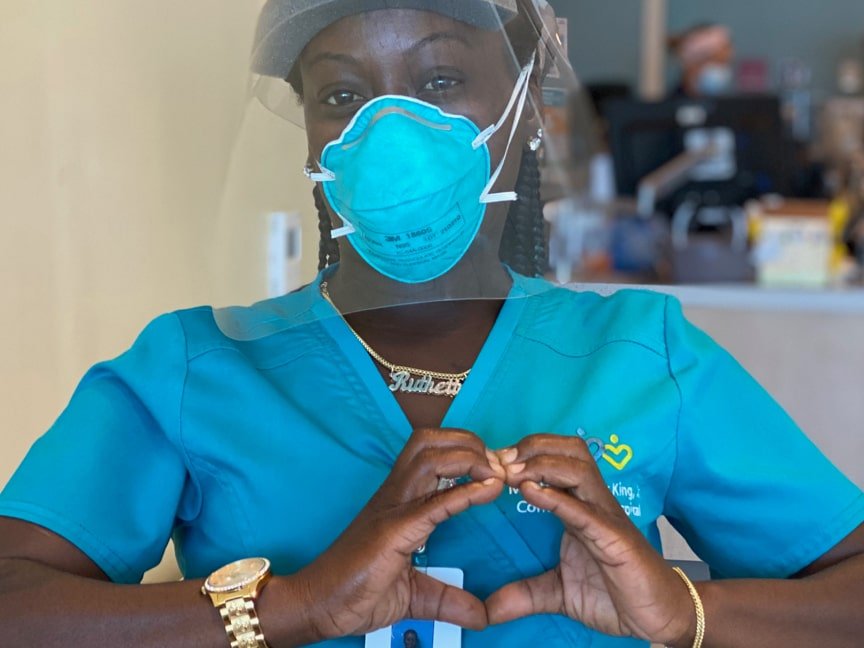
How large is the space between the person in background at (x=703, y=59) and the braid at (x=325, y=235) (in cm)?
468

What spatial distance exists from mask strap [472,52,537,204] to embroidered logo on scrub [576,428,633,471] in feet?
0.78

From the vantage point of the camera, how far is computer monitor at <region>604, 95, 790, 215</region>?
3.90 m

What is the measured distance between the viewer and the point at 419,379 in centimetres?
105

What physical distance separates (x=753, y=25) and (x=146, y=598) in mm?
6105

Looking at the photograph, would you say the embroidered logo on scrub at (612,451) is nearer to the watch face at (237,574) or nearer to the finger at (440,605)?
the finger at (440,605)

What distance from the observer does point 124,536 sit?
0.97m

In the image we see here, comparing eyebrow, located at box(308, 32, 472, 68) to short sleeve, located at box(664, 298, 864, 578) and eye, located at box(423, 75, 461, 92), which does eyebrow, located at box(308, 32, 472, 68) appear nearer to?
eye, located at box(423, 75, 461, 92)

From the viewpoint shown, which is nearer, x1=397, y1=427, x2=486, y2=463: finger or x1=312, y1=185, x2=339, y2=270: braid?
x1=397, y1=427, x2=486, y2=463: finger

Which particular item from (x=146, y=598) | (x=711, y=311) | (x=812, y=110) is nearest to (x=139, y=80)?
(x=146, y=598)

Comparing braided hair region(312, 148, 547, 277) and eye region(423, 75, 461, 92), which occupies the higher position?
eye region(423, 75, 461, 92)

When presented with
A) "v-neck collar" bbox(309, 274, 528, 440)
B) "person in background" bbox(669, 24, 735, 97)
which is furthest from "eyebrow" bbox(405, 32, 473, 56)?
"person in background" bbox(669, 24, 735, 97)

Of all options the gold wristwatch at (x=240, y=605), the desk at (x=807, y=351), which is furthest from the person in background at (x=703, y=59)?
the gold wristwatch at (x=240, y=605)

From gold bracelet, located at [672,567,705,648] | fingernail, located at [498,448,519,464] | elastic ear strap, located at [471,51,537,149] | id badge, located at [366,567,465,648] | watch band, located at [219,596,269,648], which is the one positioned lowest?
id badge, located at [366,567,465,648]

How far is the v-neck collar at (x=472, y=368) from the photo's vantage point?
102 centimetres
